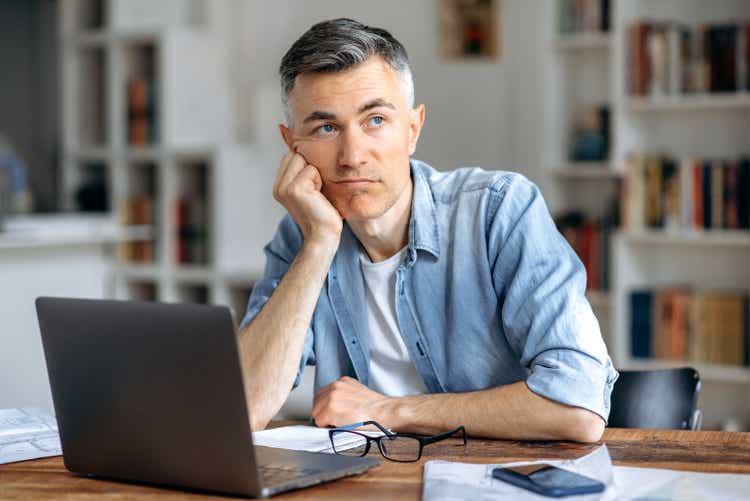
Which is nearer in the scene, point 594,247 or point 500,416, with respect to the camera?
point 500,416

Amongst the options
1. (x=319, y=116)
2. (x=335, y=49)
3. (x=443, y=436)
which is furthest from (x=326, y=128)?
(x=443, y=436)

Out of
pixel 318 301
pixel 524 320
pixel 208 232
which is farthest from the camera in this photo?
pixel 208 232

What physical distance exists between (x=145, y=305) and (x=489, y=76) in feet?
11.7

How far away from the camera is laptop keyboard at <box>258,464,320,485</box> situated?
1.22 m

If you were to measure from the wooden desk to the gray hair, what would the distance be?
2.14 ft

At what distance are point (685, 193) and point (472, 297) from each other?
2.41m

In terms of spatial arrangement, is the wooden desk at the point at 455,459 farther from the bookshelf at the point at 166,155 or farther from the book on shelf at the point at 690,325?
the bookshelf at the point at 166,155

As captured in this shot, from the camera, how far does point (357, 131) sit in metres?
1.73

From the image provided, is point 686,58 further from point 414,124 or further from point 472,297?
point 472,297

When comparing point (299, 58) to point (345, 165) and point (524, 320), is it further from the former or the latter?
point (524, 320)

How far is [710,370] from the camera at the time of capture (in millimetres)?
3943

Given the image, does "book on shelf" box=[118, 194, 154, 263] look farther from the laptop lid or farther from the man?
the laptop lid

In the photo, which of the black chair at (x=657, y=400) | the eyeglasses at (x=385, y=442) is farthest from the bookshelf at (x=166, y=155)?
the eyeglasses at (x=385, y=442)

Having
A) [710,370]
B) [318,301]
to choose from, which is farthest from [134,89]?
[318,301]
